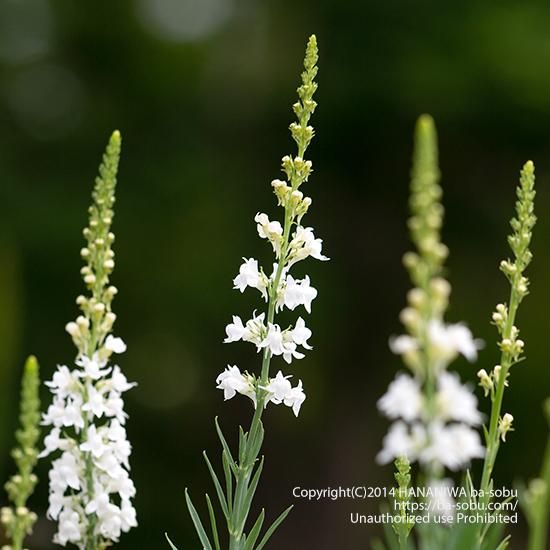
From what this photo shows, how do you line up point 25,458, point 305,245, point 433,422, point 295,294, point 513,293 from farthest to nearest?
point 305,245, point 295,294, point 513,293, point 25,458, point 433,422

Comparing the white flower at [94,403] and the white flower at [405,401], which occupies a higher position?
the white flower at [94,403]

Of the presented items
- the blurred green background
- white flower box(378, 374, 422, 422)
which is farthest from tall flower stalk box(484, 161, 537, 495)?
the blurred green background

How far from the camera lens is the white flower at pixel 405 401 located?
54.8 inches

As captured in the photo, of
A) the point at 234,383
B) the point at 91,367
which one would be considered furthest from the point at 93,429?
the point at 234,383

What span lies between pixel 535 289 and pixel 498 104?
2.56m

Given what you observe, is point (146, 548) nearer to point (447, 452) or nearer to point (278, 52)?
point (278, 52)

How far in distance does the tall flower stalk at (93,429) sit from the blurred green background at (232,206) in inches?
379

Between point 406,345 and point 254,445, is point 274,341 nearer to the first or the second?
point 254,445

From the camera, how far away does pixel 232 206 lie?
1264cm

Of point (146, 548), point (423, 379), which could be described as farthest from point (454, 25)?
point (423, 379)

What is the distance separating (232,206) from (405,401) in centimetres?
1132

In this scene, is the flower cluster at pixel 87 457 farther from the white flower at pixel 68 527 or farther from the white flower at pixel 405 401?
the white flower at pixel 405 401

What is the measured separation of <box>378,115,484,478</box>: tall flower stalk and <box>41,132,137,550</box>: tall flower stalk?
0.83 meters

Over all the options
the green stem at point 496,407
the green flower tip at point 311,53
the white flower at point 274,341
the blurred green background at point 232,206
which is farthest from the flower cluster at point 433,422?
the blurred green background at point 232,206
